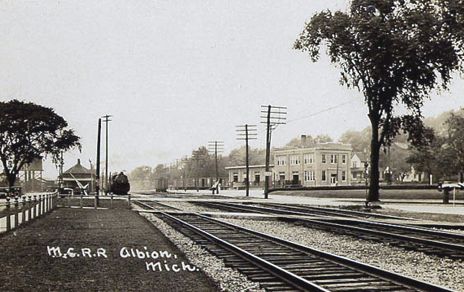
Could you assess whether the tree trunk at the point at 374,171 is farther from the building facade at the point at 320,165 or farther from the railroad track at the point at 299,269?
the building facade at the point at 320,165

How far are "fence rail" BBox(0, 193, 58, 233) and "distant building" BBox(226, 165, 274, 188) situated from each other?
7928 centimetres

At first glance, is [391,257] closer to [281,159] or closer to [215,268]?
[215,268]

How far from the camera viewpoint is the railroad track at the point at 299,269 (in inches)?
329

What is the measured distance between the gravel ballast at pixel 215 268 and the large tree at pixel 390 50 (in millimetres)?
24890

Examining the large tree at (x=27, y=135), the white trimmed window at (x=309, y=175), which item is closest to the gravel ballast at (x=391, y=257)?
the large tree at (x=27, y=135)

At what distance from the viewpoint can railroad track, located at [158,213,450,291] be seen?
835 centimetres

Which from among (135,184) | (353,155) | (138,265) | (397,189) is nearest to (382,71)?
(397,189)

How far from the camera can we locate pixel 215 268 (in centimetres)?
1059

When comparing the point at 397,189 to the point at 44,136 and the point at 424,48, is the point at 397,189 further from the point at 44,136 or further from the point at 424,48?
the point at 44,136

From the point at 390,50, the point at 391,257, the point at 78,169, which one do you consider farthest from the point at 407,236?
the point at 78,169

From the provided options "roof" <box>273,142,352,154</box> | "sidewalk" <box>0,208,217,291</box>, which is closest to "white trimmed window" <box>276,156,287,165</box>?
"roof" <box>273,142,352,154</box>

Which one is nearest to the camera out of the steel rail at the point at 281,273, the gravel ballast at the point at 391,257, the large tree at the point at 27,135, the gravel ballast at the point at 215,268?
the steel rail at the point at 281,273

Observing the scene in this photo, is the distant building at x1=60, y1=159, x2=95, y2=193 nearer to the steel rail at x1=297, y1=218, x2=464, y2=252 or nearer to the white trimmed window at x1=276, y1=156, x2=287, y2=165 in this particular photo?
the white trimmed window at x1=276, y1=156, x2=287, y2=165

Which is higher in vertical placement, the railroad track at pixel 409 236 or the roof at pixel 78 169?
the roof at pixel 78 169
